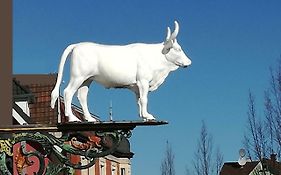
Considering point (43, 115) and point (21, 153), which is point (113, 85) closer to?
point (21, 153)

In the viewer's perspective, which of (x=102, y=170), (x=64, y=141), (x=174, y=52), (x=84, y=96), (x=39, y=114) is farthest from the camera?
(x=102, y=170)

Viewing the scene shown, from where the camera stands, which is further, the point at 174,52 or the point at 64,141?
the point at 174,52

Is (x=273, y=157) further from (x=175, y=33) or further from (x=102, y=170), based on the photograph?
(x=175, y=33)

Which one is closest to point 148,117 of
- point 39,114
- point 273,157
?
point 273,157

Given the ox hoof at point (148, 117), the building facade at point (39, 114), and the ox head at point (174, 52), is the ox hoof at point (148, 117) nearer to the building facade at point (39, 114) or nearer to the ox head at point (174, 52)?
the building facade at point (39, 114)

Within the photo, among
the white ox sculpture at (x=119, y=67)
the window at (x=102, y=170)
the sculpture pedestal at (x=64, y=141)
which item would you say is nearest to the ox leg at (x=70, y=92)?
the white ox sculpture at (x=119, y=67)

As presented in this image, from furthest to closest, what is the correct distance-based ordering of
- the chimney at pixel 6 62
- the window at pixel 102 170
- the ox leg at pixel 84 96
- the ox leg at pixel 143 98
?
1. the window at pixel 102 170
2. the chimney at pixel 6 62
3. the ox leg at pixel 84 96
4. the ox leg at pixel 143 98

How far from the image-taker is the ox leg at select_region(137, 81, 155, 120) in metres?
5.32

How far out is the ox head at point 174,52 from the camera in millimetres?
5594

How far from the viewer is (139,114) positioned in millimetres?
5402

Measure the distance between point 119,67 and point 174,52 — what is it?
0.50m

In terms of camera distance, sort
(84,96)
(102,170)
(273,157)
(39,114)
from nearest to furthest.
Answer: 1. (84,96)
2. (273,157)
3. (39,114)
4. (102,170)

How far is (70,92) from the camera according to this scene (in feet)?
17.6

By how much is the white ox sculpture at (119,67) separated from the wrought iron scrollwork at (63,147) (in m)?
0.22
